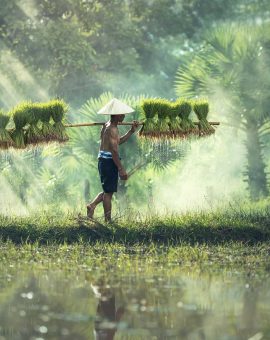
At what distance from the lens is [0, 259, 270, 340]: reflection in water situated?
26.0 feet

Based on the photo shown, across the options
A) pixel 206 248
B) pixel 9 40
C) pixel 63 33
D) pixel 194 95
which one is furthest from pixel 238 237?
pixel 9 40

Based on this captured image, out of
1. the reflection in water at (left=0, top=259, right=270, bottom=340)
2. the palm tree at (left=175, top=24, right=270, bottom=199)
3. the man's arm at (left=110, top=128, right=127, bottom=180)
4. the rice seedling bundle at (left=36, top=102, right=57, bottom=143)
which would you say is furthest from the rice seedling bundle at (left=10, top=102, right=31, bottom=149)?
the palm tree at (left=175, top=24, right=270, bottom=199)

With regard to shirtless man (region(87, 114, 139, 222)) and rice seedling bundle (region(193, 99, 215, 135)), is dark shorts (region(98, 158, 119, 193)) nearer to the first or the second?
shirtless man (region(87, 114, 139, 222))

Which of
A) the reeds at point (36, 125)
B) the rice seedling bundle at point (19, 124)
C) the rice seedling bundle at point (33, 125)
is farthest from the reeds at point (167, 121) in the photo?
the rice seedling bundle at point (19, 124)

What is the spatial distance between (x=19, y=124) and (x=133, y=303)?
607cm

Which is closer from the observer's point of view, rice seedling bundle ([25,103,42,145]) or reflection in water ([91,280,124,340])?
reflection in water ([91,280,124,340])

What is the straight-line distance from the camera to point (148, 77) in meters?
36.4

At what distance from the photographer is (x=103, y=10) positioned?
34.8 m

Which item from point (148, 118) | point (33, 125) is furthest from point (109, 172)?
point (33, 125)

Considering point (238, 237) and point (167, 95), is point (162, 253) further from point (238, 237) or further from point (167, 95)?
point (167, 95)

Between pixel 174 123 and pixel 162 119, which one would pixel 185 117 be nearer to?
pixel 174 123

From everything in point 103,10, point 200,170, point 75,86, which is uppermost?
point 103,10

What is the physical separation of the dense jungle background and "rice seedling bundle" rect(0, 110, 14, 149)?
690 cm

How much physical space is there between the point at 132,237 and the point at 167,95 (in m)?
23.9
